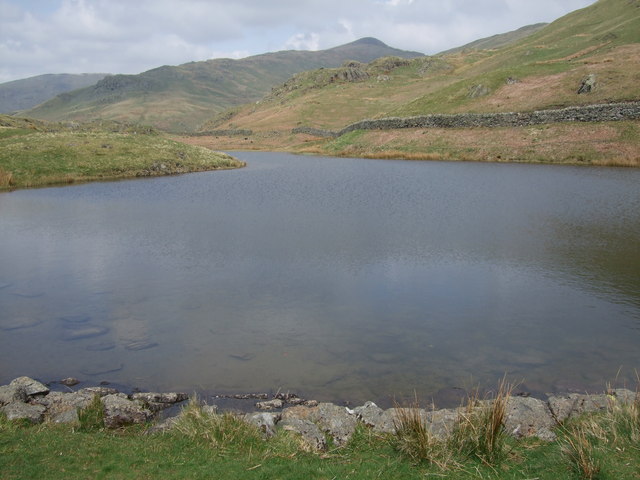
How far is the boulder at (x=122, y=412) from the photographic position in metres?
9.93

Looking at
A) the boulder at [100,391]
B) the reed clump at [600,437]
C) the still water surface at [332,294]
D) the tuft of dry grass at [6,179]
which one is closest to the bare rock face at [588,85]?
the still water surface at [332,294]

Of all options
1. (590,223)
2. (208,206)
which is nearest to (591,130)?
(590,223)

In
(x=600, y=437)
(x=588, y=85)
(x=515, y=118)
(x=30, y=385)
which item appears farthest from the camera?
(x=515, y=118)

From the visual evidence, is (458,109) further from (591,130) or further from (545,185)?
(545,185)

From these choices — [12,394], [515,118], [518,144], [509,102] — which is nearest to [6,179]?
[12,394]

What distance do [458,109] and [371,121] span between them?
15.3 m

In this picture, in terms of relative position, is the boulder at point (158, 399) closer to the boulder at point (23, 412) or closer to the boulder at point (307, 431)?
the boulder at point (23, 412)

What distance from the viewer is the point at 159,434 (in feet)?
30.7

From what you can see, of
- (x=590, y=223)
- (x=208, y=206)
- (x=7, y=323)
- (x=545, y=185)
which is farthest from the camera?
(x=545, y=185)

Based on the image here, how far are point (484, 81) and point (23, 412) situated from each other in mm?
76736

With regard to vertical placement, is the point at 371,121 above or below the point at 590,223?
above

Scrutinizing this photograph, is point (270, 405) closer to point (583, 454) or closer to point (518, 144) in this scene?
point (583, 454)

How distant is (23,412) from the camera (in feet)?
32.8

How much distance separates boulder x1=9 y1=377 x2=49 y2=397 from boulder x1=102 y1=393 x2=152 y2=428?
6.53 feet
